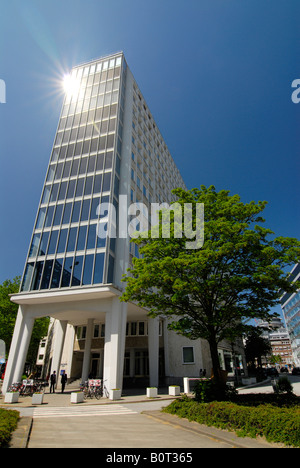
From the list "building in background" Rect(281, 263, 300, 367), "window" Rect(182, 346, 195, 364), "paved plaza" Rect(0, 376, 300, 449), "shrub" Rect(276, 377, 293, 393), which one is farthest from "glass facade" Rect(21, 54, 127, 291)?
"building in background" Rect(281, 263, 300, 367)

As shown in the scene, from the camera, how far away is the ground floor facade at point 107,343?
21.5m

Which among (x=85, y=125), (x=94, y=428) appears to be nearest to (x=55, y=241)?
(x=85, y=125)

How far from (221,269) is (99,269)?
12.7 metres

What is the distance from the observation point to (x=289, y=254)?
12070mm

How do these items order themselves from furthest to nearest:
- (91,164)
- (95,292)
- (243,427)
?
1. (91,164)
2. (95,292)
3. (243,427)

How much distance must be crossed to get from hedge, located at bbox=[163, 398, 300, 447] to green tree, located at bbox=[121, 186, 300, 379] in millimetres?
3248

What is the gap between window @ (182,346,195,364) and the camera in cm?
3247

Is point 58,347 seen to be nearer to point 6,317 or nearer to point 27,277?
point 27,277

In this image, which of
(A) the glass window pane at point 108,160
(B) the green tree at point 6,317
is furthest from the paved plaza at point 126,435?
(B) the green tree at point 6,317

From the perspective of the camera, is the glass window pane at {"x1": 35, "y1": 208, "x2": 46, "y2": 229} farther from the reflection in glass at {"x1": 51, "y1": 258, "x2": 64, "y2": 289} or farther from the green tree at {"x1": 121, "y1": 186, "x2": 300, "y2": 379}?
the green tree at {"x1": 121, "y1": 186, "x2": 300, "y2": 379}

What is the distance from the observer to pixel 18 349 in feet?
74.7

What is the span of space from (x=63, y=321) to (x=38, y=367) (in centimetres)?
5868

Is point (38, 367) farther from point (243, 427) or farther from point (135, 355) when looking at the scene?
point (243, 427)

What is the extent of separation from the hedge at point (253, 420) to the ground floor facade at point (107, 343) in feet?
39.2
